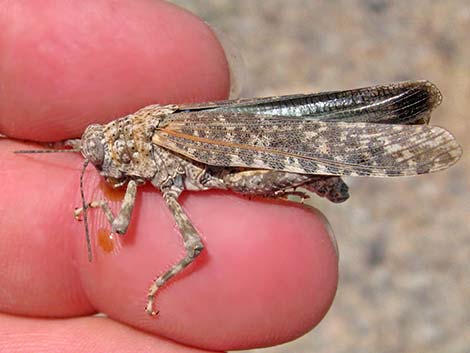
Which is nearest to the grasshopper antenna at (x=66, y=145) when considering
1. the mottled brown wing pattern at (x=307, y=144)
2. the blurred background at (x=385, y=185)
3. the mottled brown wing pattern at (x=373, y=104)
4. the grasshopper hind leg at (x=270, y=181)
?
the mottled brown wing pattern at (x=307, y=144)

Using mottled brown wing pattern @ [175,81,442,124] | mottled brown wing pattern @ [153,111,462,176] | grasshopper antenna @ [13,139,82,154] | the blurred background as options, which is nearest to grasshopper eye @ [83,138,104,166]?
grasshopper antenna @ [13,139,82,154]

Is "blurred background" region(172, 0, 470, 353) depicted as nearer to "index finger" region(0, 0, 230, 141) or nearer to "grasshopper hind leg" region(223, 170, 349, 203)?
"index finger" region(0, 0, 230, 141)

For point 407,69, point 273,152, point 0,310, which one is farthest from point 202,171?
point 407,69

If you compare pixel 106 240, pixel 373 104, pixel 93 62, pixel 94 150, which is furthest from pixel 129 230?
pixel 373 104

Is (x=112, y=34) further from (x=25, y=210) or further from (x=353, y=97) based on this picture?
(x=353, y=97)

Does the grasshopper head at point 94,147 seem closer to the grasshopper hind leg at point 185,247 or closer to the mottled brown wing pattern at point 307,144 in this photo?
the mottled brown wing pattern at point 307,144

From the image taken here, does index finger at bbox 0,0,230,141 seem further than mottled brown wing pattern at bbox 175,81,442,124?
Yes

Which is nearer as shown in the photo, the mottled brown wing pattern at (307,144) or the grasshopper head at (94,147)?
the mottled brown wing pattern at (307,144)
